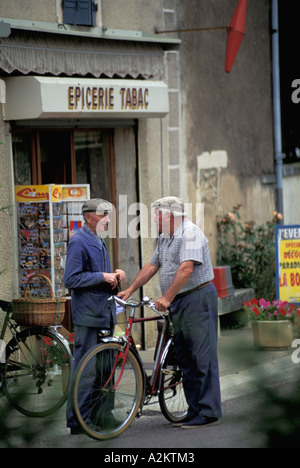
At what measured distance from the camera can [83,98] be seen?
916 centimetres

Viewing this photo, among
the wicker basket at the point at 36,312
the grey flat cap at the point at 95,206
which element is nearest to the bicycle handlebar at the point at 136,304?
the grey flat cap at the point at 95,206

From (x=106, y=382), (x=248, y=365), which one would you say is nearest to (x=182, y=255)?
(x=106, y=382)

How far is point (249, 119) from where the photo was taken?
42.3ft

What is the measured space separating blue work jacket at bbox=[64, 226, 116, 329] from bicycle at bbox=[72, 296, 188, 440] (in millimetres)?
167

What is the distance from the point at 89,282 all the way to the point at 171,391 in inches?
42.4

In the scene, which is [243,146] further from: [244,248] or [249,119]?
[244,248]

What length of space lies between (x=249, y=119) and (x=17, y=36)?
5.20 metres

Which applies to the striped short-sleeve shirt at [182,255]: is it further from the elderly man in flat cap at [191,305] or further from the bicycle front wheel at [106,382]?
the bicycle front wheel at [106,382]

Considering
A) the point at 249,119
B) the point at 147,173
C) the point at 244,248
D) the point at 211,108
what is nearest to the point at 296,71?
the point at 249,119

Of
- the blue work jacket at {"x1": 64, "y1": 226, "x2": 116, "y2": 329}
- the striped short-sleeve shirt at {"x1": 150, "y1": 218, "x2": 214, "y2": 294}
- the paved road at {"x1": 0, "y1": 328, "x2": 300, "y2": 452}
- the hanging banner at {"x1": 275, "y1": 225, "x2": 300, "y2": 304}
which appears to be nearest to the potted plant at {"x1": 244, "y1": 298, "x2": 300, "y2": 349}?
the hanging banner at {"x1": 275, "y1": 225, "x2": 300, "y2": 304}

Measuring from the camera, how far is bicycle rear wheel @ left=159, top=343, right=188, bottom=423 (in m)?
6.29

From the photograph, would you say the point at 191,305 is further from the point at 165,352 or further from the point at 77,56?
the point at 77,56

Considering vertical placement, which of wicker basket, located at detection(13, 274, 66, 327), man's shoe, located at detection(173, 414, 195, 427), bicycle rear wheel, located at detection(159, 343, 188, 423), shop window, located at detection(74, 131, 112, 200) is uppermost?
shop window, located at detection(74, 131, 112, 200)

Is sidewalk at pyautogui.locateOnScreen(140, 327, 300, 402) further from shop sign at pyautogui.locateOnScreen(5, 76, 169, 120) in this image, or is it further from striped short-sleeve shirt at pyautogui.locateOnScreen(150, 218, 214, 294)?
shop sign at pyautogui.locateOnScreen(5, 76, 169, 120)
